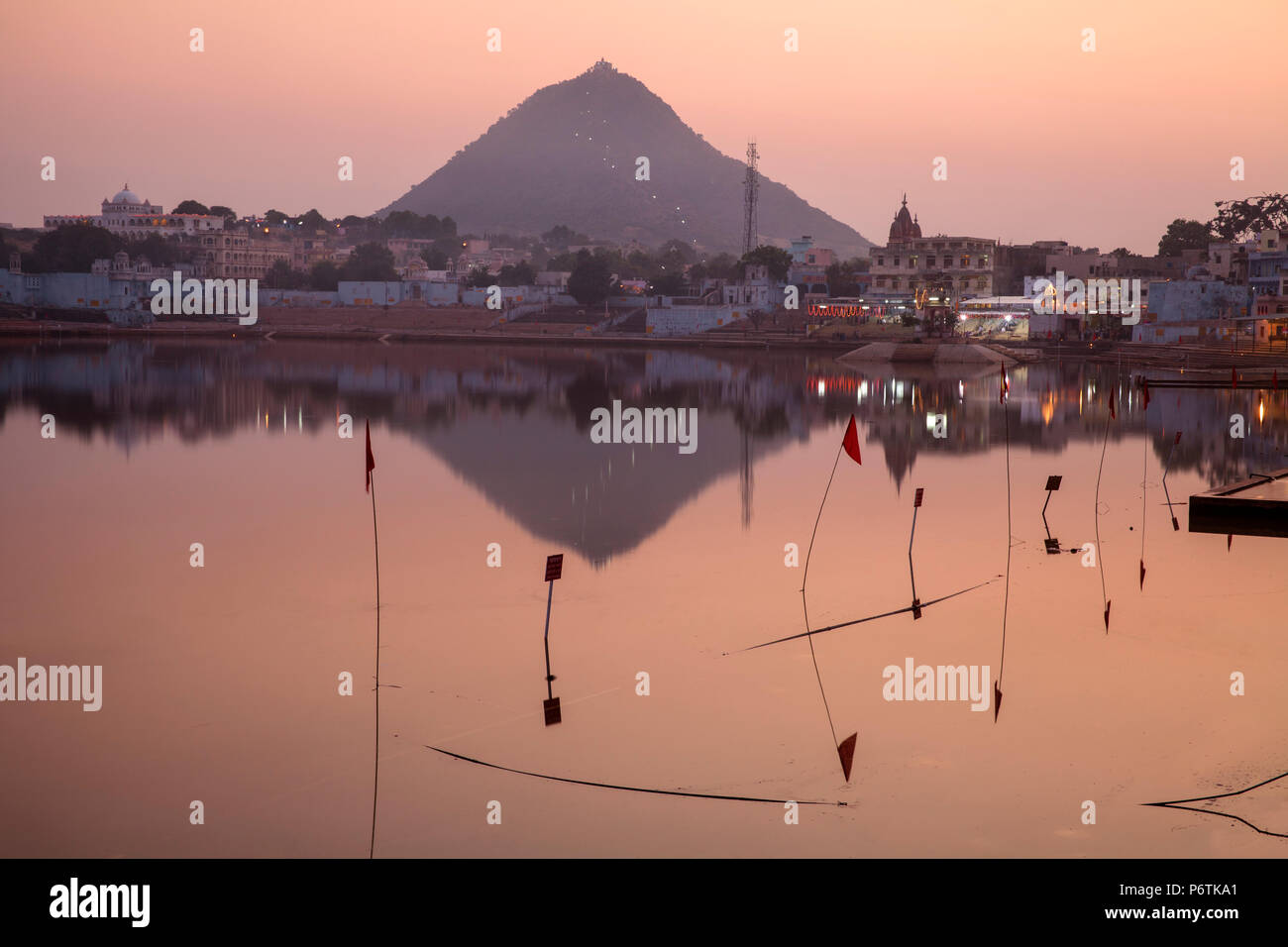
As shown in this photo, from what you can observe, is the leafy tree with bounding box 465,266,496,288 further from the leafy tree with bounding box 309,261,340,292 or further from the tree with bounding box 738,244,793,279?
the tree with bounding box 738,244,793,279

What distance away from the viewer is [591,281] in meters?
124

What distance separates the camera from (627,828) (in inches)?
319

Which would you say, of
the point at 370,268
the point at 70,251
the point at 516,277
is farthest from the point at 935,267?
the point at 70,251

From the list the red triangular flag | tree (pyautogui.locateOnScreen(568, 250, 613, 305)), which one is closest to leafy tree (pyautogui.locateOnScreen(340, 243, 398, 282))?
tree (pyautogui.locateOnScreen(568, 250, 613, 305))

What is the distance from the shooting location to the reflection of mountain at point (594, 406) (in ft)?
79.0

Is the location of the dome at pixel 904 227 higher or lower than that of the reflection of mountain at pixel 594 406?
higher

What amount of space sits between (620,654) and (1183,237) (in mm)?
121078

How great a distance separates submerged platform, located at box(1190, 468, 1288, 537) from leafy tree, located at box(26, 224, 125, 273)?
134637mm

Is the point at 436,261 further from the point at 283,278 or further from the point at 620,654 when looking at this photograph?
the point at 620,654

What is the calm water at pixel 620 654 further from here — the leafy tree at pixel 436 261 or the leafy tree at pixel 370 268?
the leafy tree at pixel 436 261

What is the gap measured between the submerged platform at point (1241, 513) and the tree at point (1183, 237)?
106 meters

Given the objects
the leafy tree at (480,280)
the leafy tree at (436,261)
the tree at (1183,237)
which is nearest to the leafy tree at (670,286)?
the leafy tree at (480,280)

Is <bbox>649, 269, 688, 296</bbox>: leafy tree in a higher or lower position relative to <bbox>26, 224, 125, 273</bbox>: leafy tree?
lower

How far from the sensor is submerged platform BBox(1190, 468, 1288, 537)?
17.4 m
